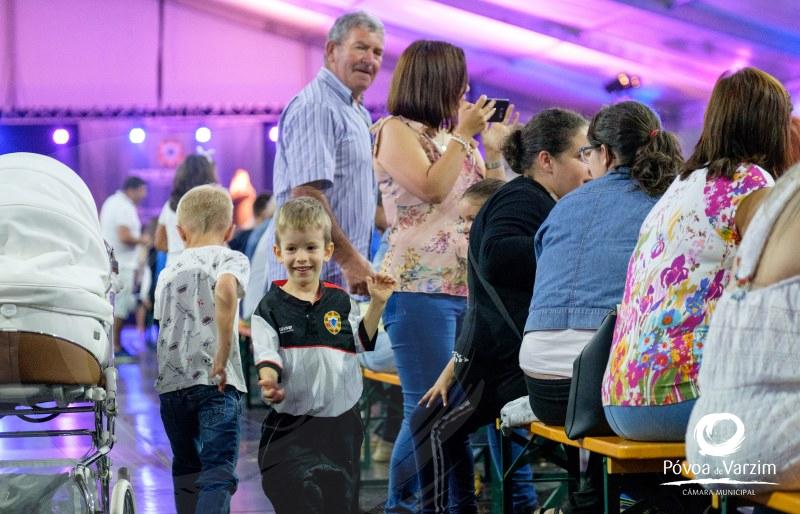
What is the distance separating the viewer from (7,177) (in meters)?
3.07

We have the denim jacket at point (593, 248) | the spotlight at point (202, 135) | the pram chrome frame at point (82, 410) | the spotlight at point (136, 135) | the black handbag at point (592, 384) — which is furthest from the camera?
the spotlight at point (202, 135)

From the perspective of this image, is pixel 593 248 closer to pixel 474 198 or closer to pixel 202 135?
pixel 474 198

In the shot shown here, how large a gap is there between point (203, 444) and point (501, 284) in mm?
932

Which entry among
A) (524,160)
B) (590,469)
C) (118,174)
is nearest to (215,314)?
(524,160)

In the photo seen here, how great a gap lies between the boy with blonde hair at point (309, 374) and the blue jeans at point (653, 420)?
0.80 meters

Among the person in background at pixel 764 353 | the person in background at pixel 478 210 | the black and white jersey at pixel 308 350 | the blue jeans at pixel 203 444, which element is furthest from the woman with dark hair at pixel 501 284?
the person in background at pixel 764 353

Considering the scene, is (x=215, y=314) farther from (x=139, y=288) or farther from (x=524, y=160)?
(x=139, y=288)

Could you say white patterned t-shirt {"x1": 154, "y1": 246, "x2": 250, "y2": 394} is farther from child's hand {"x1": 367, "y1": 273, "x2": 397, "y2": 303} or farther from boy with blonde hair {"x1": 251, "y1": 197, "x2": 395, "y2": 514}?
child's hand {"x1": 367, "y1": 273, "x2": 397, "y2": 303}

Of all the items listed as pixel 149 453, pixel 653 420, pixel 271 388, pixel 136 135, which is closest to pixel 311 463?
pixel 271 388

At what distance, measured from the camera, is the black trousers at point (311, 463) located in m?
2.86

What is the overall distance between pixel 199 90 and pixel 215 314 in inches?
430

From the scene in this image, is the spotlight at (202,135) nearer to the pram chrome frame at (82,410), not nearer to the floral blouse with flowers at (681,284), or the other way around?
the pram chrome frame at (82,410)

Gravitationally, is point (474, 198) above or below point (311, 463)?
above

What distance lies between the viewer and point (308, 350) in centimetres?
291
